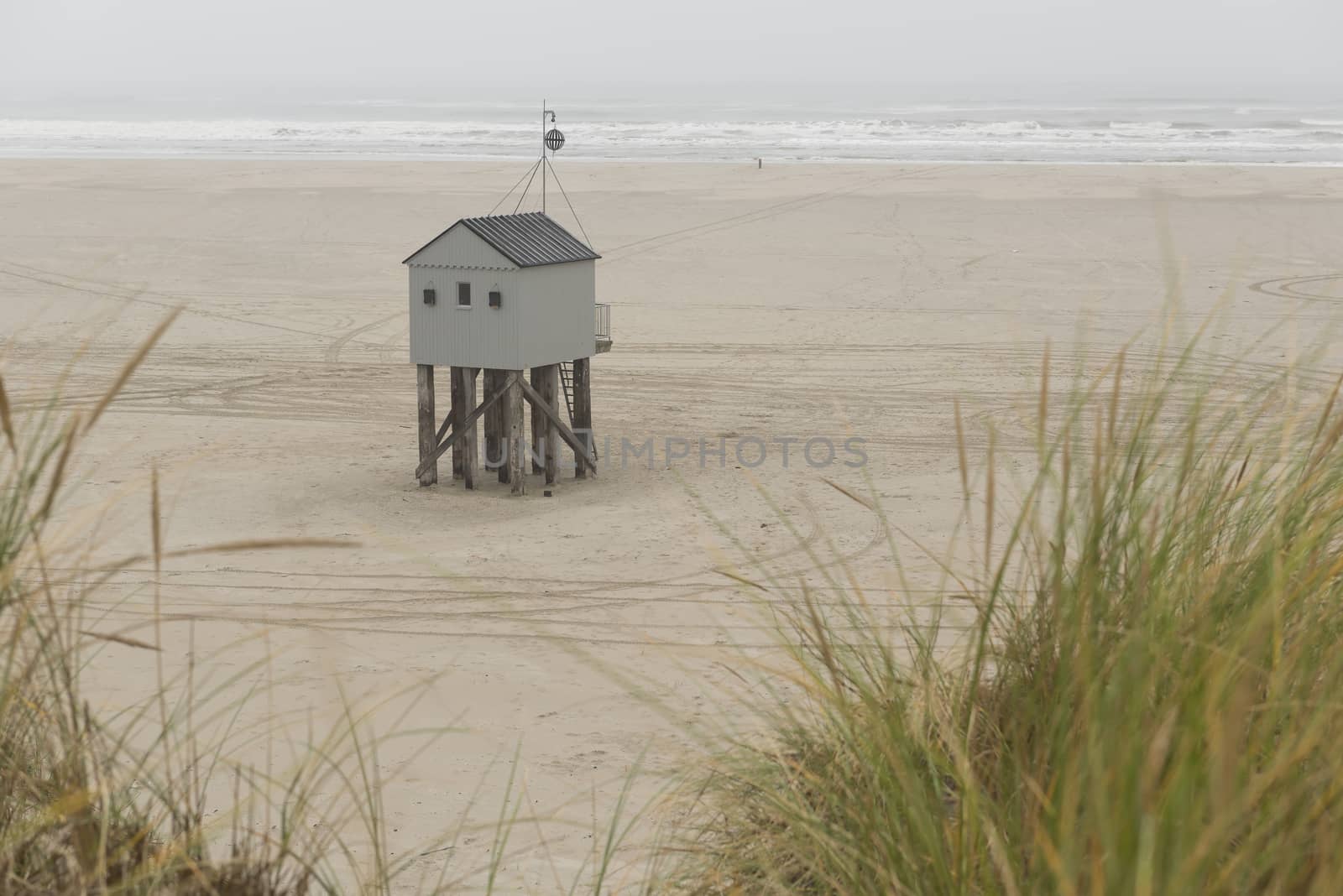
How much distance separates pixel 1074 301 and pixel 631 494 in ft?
39.0

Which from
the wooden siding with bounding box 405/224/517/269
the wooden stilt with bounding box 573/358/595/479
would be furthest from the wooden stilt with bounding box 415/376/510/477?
the wooden siding with bounding box 405/224/517/269

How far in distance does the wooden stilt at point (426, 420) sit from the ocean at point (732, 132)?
37.2 metres

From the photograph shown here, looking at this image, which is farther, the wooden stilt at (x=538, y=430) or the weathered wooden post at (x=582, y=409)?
the weathered wooden post at (x=582, y=409)

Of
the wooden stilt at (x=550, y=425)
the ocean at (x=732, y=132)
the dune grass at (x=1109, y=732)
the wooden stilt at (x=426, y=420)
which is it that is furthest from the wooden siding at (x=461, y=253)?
the ocean at (x=732, y=132)

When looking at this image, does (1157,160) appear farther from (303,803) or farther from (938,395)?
(303,803)

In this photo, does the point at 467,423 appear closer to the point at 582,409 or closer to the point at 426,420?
the point at 426,420

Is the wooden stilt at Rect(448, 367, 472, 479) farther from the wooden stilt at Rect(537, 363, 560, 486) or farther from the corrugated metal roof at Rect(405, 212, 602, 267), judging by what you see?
the corrugated metal roof at Rect(405, 212, 602, 267)

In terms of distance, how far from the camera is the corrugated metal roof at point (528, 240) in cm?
1368

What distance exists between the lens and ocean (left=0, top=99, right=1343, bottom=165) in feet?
178

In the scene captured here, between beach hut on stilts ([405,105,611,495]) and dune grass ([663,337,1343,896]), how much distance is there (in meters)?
9.00

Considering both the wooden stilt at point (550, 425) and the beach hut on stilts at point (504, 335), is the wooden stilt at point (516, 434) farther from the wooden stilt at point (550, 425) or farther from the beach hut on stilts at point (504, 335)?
the wooden stilt at point (550, 425)

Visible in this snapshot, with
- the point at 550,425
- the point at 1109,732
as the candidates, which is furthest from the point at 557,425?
the point at 1109,732

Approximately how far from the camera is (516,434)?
1418 cm

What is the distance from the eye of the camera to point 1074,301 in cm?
2364
